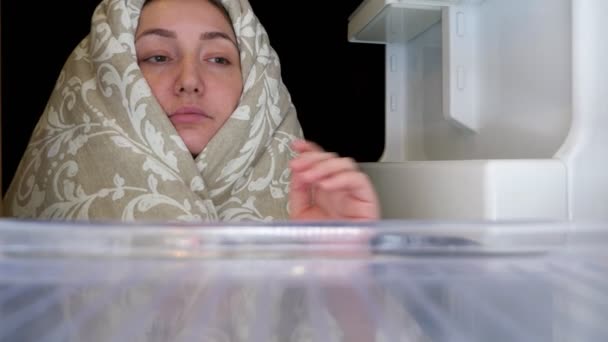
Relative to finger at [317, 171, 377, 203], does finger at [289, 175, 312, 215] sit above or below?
below

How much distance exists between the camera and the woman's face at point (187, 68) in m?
1.16

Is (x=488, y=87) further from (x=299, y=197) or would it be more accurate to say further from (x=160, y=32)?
(x=160, y=32)

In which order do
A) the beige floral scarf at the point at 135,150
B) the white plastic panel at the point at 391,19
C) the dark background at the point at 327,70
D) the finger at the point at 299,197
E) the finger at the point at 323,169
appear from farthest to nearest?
the dark background at the point at 327,70 → the white plastic panel at the point at 391,19 → the beige floral scarf at the point at 135,150 → the finger at the point at 299,197 → the finger at the point at 323,169

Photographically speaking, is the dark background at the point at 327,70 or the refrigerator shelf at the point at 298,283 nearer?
the refrigerator shelf at the point at 298,283

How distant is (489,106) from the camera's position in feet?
3.26

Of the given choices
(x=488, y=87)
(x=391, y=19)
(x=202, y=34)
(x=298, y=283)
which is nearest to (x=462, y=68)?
(x=488, y=87)

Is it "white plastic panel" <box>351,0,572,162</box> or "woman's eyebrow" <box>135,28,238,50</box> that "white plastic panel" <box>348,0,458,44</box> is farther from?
"woman's eyebrow" <box>135,28,238,50</box>

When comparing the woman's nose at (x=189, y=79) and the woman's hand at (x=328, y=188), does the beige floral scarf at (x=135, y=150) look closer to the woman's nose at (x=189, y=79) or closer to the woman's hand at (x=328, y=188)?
the woman's nose at (x=189, y=79)

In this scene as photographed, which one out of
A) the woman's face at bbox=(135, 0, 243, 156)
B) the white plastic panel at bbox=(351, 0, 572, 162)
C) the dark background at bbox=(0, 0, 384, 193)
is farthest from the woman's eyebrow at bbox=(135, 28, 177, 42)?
the white plastic panel at bbox=(351, 0, 572, 162)

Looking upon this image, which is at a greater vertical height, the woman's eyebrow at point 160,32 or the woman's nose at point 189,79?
the woman's eyebrow at point 160,32

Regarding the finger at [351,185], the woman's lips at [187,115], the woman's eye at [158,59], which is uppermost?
the woman's eye at [158,59]

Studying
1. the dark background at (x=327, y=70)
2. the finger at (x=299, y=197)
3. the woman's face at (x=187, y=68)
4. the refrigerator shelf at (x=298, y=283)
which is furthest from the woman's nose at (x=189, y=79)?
the refrigerator shelf at (x=298, y=283)

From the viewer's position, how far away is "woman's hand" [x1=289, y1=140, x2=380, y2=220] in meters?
0.65

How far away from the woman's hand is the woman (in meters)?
0.26
